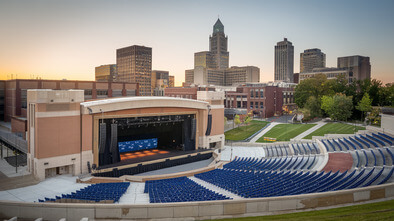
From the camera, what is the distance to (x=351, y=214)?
12.0 m

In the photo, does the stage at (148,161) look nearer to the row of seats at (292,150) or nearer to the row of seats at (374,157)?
the row of seats at (292,150)

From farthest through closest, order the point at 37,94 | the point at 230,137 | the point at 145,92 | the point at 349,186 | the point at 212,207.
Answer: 1. the point at 145,92
2. the point at 230,137
3. the point at 37,94
4. the point at 349,186
5. the point at 212,207

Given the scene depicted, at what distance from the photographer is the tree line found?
59188mm

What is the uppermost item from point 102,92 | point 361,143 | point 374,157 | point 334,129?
point 102,92

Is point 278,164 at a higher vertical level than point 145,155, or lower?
higher

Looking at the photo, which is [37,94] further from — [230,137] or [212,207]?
[230,137]

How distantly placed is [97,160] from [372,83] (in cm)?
7120

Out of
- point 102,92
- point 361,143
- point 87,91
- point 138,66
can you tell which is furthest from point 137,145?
point 138,66

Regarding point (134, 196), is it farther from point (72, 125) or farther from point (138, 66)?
point (138, 66)

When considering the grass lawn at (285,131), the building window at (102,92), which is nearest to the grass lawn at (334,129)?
the grass lawn at (285,131)

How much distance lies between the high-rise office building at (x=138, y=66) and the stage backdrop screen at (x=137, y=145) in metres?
142

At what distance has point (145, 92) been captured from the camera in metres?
184

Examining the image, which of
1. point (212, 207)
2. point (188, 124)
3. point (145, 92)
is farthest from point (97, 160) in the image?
point (145, 92)

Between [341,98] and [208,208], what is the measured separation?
56651 millimetres
